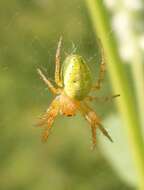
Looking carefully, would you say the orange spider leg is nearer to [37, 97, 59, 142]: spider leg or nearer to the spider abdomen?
[37, 97, 59, 142]: spider leg

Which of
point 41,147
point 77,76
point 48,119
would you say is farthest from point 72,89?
point 41,147

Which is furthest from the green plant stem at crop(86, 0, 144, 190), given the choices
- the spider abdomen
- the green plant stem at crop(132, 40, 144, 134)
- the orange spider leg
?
the orange spider leg

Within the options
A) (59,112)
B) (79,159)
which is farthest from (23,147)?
(59,112)

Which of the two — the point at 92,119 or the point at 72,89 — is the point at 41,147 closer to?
the point at 92,119

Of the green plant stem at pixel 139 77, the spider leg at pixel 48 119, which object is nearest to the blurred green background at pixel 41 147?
the spider leg at pixel 48 119

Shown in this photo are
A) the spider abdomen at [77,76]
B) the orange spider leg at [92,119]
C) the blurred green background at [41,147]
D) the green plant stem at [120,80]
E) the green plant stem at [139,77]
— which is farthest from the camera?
the blurred green background at [41,147]

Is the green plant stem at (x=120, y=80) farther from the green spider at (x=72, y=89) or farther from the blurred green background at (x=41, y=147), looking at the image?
the blurred green background at (x=41, y=147)

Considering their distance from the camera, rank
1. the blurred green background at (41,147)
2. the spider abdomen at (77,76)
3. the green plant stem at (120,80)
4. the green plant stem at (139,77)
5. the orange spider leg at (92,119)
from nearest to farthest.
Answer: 1. the green plant stem at (120,80)
2. the spider abdomen at (77,76)
3. the green plant stem at (139,77)
4. the orange spider leg at (92,119)
5. the blurred green background at (41,147)
